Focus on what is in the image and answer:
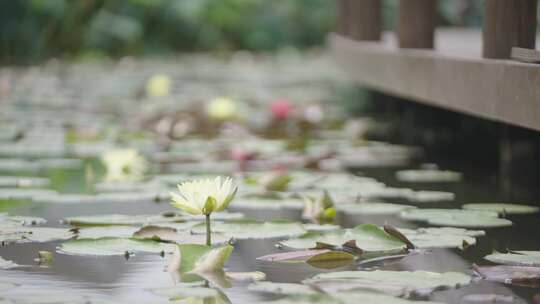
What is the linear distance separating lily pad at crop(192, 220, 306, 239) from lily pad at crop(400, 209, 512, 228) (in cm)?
30

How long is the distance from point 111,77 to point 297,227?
6396mm

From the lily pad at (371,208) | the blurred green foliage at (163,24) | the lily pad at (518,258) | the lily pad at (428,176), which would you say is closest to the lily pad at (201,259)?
the lily pad at (518,258)

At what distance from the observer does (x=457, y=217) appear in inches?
103

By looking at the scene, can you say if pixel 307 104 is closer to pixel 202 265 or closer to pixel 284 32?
pixel 202 265

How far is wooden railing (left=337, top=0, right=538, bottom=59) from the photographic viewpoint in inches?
108

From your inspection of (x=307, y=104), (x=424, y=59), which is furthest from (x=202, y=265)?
(x=307, y=104)

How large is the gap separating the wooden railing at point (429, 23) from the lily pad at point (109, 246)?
101cm

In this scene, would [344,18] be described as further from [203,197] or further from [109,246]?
[203,197]

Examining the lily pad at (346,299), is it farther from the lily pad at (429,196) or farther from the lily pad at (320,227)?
the lily pad at (429,196)

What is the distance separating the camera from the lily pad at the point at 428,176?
339 centimetres

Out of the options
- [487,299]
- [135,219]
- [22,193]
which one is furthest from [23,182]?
[487,299]

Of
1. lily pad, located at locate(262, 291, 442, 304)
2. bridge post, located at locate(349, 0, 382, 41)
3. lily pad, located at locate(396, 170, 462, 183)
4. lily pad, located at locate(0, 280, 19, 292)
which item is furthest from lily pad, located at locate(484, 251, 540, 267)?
bridge post, located at locate(349, 0, 382, 41)

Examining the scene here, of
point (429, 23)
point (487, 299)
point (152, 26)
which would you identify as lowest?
point (487, 299)

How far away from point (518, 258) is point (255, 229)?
57cm
